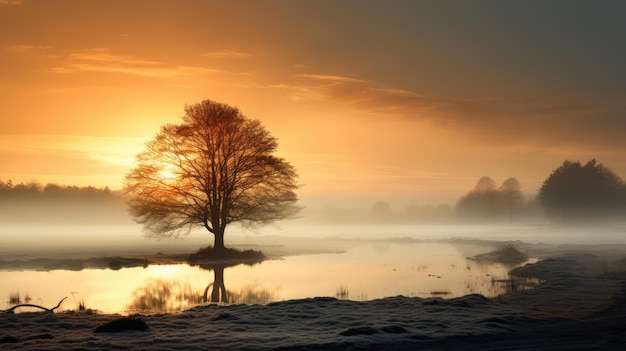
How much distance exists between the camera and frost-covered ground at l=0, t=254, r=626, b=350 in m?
17.0

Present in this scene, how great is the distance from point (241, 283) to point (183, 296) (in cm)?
552

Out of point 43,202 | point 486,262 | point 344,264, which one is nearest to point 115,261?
point 344,264

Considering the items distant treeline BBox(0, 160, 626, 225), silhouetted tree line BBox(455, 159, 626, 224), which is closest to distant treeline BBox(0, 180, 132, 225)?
distant treeline BBox(0, 160, 626, 225)

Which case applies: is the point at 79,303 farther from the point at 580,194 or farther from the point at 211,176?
the point at 580,194

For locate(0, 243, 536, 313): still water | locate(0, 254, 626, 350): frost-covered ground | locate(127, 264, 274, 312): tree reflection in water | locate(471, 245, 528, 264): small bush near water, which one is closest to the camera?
locate(0, 254, 626, 350): frost-covered ground

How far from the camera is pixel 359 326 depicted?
752 inches

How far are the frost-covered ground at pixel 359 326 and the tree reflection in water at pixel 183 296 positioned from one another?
110 inches

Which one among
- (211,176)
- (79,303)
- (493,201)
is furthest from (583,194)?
(79,303)

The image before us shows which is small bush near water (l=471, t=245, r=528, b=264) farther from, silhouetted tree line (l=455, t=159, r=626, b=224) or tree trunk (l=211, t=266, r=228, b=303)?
silhouetted tree line (l=455, t=159, r=626, b=224)

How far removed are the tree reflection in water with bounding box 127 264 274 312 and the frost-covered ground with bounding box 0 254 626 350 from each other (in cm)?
279

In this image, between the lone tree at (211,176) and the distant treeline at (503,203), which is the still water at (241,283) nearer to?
the lone tree at (211,176)

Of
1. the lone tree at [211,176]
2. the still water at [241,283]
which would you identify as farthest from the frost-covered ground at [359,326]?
the lone tree at [211,176]

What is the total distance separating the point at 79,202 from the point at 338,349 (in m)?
179

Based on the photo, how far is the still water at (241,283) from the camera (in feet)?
90.4
